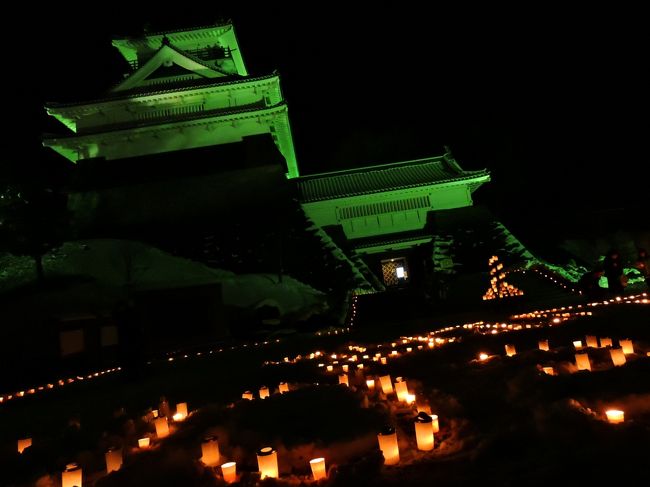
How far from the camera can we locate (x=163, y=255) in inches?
647

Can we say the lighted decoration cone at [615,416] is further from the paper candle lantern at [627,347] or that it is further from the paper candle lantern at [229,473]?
the paper candle lantern at [229,473]

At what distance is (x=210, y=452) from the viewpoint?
3.11 meters

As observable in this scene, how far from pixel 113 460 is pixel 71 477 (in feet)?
1.03

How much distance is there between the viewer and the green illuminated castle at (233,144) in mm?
22047

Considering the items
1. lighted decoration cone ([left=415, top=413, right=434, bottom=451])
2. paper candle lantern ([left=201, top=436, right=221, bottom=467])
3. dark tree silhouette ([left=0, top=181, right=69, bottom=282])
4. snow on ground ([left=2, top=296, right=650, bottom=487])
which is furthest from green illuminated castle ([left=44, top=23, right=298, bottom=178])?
lighted decoration cone ([left=415, top=413, right=434, bottom=451])

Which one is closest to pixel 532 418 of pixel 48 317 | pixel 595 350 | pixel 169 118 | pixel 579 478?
pixel 579 478

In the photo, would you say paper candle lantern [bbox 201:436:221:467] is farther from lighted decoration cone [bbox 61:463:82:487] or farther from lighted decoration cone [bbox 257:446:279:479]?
lighted decoration cone [bbox 61:463:82:487]

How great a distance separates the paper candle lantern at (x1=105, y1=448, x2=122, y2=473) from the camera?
3.23 metres

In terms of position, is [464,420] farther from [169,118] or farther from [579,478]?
[169,118]

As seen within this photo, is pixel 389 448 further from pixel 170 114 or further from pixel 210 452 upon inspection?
pixel 170 114

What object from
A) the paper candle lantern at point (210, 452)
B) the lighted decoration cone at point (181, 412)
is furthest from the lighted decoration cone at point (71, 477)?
the lighted decoration cone at point (181, 412)

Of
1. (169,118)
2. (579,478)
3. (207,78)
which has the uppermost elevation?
(207,78)

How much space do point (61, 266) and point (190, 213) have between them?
6.97 meters

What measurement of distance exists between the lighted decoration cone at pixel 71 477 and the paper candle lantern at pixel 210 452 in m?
0.80
